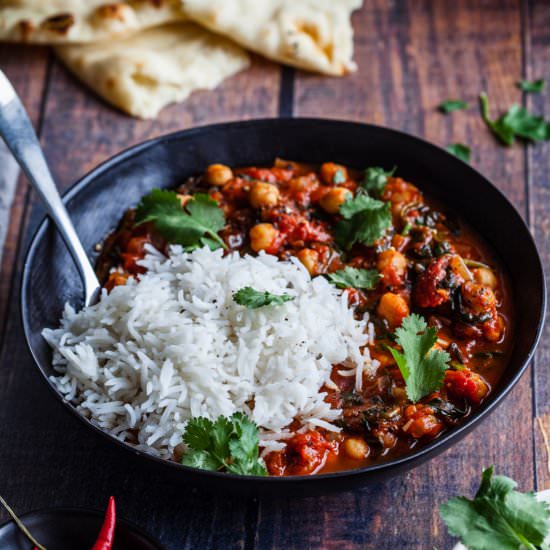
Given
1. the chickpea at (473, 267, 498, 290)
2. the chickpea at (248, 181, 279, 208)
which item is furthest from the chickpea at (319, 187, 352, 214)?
the chickpea at (473, 267, 498, 290)

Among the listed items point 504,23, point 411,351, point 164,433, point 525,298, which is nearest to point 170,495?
point 164,433

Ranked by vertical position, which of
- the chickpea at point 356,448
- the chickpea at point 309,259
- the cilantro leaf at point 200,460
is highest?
the chickpea at point 309,259

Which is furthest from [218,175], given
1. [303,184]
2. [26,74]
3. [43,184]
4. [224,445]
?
[26,74]

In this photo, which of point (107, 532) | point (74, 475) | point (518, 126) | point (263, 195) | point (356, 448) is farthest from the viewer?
point (518, 126)

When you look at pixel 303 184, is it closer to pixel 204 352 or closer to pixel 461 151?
pixel 461 151

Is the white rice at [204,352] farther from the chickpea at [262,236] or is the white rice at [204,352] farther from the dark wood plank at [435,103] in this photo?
the dark wood plank at [435,103]

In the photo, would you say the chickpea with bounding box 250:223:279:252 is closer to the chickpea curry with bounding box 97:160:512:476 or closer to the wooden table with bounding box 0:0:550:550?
the chickpea curry with bounding box 97:160:512:476

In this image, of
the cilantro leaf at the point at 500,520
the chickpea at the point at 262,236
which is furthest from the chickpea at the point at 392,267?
the cilantro leaf at the point at 500,520
